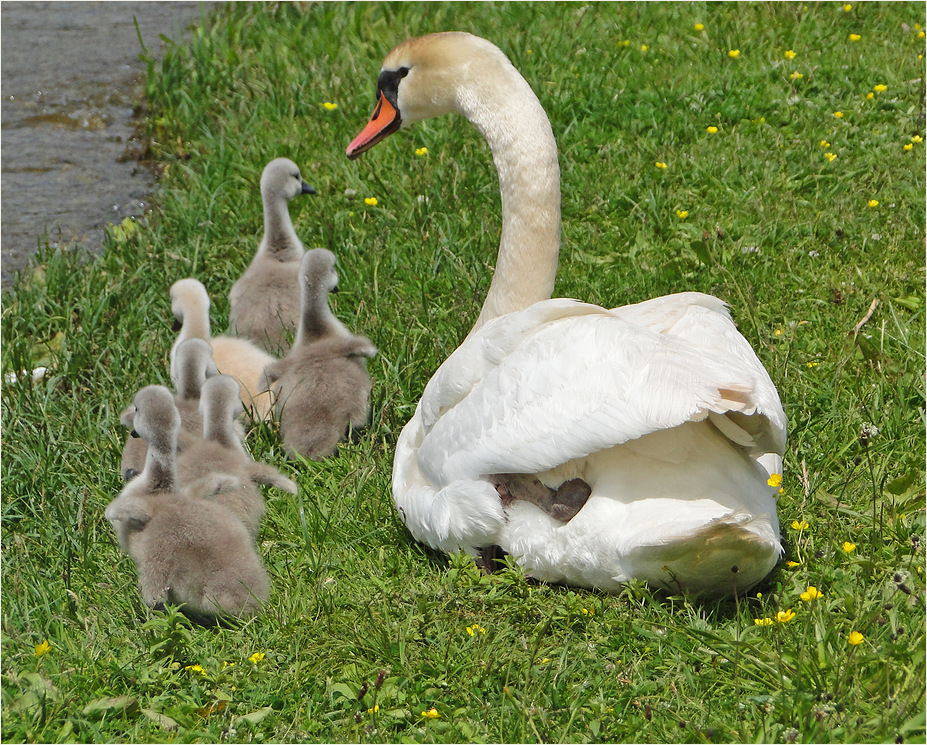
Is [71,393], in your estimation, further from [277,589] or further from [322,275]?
[277,589]

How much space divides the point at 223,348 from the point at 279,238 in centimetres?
85

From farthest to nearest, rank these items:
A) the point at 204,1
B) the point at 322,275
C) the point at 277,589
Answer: the point at 204,1 < the point at 322,275 < the point at 277,589

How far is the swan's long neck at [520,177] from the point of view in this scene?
3.96 metres

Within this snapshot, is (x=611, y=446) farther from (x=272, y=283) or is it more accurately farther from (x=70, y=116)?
(x=70, y=116)

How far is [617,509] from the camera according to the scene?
3.11m

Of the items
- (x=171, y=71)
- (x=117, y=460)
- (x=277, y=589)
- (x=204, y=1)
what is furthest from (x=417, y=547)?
(x=204, y=1)

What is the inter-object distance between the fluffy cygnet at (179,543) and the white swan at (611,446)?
2.06 feet

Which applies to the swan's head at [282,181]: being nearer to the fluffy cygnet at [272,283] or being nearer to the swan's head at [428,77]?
the fluffy cygnet at [272,283]

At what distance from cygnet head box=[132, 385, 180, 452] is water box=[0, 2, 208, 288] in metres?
2.38

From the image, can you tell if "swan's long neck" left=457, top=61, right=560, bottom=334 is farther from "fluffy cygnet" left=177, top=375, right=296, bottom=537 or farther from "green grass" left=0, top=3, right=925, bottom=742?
"fluffy cygnet" left=177, top=375, right=296, bottom=537

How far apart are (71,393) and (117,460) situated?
617 millimetres

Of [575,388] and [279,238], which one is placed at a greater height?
[575,388]

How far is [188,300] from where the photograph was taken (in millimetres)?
5191

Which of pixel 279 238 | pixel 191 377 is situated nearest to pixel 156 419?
pixel 191 377
